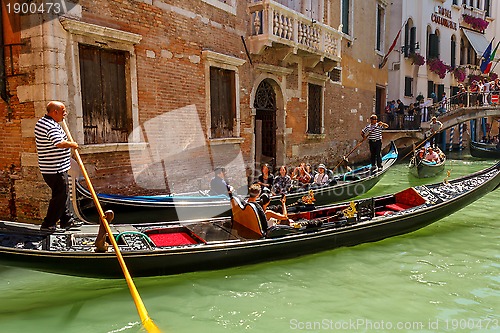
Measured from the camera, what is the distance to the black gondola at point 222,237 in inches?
105

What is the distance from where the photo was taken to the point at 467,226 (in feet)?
16.2

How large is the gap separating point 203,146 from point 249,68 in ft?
5.65

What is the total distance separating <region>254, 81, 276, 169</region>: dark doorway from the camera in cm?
759

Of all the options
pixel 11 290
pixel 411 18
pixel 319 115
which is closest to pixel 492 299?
pixel 11 290

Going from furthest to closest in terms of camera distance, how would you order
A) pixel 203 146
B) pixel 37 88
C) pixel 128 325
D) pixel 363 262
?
pixel 203 146 < pixel 37 88 < pixel 363 262 < pixel 128 325

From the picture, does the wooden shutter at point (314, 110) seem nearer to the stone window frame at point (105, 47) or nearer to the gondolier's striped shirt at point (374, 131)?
the gondolier's striped shirt at point (374, 131)

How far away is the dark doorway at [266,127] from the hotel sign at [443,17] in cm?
896

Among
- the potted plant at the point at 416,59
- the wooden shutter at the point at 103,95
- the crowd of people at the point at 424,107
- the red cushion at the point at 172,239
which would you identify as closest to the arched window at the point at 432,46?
the potted plant at the point at 416,59

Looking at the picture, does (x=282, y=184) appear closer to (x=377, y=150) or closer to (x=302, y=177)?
(x=302, y=177)

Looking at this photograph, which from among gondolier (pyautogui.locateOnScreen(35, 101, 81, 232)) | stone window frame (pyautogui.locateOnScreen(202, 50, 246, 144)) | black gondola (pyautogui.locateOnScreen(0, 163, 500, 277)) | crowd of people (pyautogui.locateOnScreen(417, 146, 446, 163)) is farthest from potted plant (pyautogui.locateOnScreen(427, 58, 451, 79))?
gondolier (pyautogui.locateOnScreen(35, 101, 81, 232))

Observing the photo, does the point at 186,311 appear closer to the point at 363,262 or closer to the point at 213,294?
the point at 213,294

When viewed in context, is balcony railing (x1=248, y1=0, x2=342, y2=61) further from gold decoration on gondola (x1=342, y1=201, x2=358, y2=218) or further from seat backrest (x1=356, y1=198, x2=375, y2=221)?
gold decoration on gondola (x1=342, y1=201, x2=358, y2=218)

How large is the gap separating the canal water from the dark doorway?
13.5ft

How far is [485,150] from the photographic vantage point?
12.3 m
